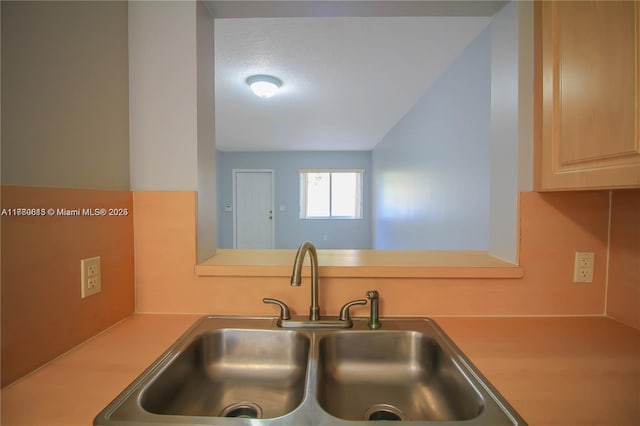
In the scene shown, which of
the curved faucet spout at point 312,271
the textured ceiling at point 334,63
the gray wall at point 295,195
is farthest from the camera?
the gray wall at point 295,195

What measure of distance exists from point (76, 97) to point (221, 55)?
1.63 m

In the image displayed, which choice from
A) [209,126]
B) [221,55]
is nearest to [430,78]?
[221,55]

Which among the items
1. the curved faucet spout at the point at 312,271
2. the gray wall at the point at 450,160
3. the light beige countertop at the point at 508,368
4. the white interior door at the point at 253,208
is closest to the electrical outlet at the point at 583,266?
the light beige countertop at the point at 508,368

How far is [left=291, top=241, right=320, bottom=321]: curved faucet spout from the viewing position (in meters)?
0.79

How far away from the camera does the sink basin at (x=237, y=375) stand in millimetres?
745

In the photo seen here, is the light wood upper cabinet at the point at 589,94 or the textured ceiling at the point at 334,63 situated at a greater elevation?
the textured ceiling at the point at 334,63

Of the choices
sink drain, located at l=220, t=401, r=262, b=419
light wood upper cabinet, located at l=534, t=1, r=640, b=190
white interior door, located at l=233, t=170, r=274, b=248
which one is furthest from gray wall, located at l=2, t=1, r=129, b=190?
white interior door, located at l=233, t=170, r=274, b=248

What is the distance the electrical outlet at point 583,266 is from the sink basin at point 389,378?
1.99 feet

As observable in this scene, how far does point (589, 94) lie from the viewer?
70 centimetres

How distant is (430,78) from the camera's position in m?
2.44

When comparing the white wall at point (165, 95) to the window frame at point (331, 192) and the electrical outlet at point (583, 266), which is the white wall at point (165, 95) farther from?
the window frame at point (331, 192)

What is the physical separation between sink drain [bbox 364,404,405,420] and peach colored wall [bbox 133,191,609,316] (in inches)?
11.0

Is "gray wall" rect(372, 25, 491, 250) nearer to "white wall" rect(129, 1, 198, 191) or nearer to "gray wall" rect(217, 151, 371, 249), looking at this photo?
"white wall" rect(129, 1, 198, 191)

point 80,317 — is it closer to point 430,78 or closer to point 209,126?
point 209,126
